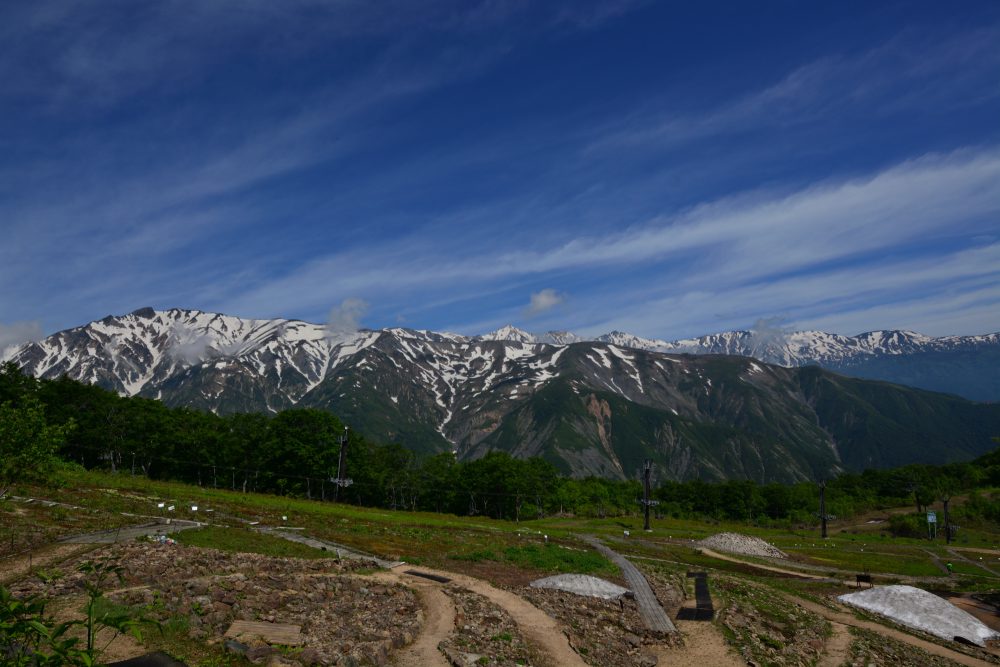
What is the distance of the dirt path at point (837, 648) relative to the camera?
37250 mm

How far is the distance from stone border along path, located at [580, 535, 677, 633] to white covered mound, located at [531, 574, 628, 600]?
5.82 feet

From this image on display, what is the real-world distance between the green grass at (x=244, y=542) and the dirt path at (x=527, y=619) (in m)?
7.75

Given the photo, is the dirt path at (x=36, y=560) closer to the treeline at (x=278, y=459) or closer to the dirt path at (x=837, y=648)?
the dirt path at (x=837, y=648)

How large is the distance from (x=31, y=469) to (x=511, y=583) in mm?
32837

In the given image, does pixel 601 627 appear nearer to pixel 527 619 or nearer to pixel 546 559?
pixel 527 619

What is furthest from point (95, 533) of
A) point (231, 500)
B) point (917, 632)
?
point (917, 632)

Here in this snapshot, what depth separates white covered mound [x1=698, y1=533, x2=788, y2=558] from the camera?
97.0 m

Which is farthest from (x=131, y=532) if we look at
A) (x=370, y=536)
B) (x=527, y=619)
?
(x=527, y=619)

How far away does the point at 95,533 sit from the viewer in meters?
41.9

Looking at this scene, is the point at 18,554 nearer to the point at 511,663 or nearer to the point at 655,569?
the point at 511,663

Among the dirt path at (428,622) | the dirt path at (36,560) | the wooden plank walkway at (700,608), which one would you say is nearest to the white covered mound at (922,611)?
the wooden plank walkway at (700,608)

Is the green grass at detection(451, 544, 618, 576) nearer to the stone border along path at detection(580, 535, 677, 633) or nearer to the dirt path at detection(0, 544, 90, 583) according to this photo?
the stone border along path at detection(580, 535, 677, 633)

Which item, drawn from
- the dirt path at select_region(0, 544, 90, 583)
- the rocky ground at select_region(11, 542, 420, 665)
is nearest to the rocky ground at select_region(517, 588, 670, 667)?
the rocky ground at select_region(11, 542, 420, 665)

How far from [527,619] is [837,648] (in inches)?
857
